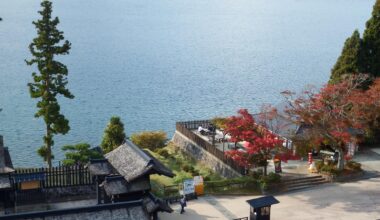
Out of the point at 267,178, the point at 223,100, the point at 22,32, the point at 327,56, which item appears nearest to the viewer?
the point at 267,178

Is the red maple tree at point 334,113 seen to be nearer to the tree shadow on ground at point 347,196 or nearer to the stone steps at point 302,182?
the stone steps at point 302,182

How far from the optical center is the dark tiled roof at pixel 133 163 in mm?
27219

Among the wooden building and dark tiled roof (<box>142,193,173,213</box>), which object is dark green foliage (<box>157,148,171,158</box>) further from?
dark tiled roof (<box>142,193,173,213</box>)

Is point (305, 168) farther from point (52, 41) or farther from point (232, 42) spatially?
point (232, 42)

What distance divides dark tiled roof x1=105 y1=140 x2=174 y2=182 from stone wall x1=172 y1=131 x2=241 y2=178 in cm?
986

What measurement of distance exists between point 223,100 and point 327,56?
143 feet

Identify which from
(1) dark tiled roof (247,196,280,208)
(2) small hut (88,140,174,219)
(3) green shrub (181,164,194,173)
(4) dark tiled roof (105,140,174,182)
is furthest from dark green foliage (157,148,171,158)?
(1) dark tiled roof (247,196,280,208)

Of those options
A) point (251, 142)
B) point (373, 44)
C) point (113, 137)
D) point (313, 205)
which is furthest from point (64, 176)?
point (373, 44)

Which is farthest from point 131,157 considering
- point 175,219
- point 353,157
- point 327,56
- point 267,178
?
point 327,56

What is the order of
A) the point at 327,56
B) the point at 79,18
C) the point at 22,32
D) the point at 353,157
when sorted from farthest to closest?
the point at 79,18
the point at 22,32
the point at 327,56
the point at 353,157

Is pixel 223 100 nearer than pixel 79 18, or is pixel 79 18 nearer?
pixel 223 100

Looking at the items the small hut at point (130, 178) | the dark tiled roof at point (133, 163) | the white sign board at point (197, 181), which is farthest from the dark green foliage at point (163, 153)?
the small hut at point (130, 178)

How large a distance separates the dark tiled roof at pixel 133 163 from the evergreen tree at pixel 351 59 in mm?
22681

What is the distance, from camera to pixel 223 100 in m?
78.5
